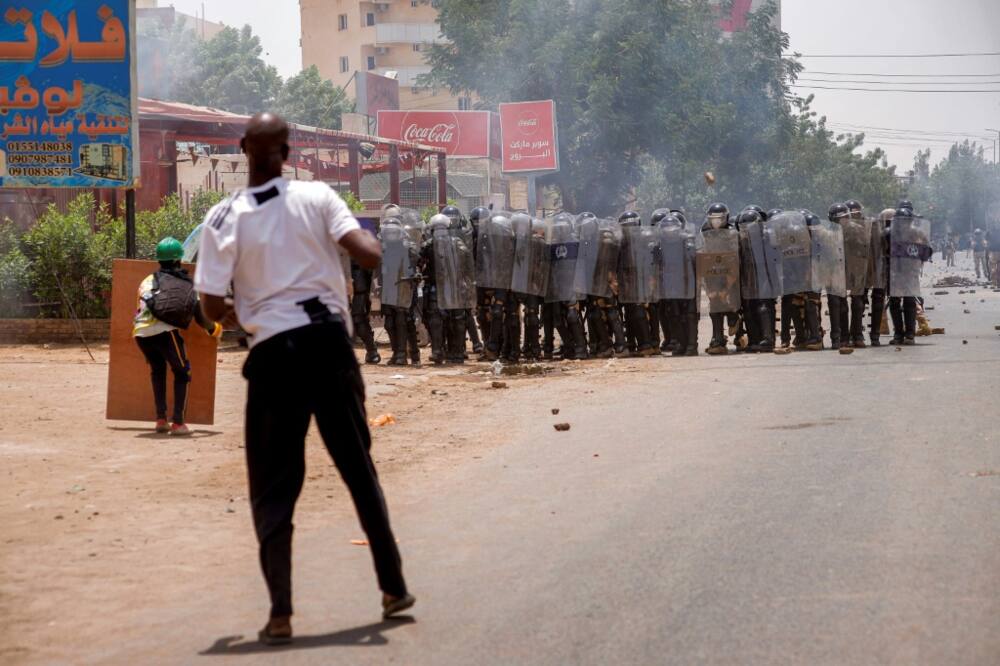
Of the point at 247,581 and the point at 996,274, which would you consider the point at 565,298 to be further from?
the point at 996,274

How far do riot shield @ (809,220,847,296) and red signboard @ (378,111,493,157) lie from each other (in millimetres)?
27209

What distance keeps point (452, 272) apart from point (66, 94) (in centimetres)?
568

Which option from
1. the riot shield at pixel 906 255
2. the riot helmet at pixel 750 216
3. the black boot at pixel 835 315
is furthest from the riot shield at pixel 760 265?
the riot shield at pixel 906 255

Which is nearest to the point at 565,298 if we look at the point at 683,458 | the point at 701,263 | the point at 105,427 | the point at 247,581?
the point at 701,263

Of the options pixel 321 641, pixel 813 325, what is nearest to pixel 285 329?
pixel 321 641

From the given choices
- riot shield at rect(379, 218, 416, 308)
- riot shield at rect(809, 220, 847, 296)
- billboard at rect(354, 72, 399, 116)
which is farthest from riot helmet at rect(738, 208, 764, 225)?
billboard at rect(354, 72, 399, 116)

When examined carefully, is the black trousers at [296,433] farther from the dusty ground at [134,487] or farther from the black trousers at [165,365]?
the black trousers at [165,365]

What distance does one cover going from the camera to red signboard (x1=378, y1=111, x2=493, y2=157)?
4416 cm

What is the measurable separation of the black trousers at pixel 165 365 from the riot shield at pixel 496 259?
6699 millimetres

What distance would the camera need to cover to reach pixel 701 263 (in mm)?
17547

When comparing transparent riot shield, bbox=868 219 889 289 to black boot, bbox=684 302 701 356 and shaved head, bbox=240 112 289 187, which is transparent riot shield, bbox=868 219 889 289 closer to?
black boot, bbox=684 302 701 356

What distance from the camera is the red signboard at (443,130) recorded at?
1738 inches

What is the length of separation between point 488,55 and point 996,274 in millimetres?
15474

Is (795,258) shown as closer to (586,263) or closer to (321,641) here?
(586,263)
